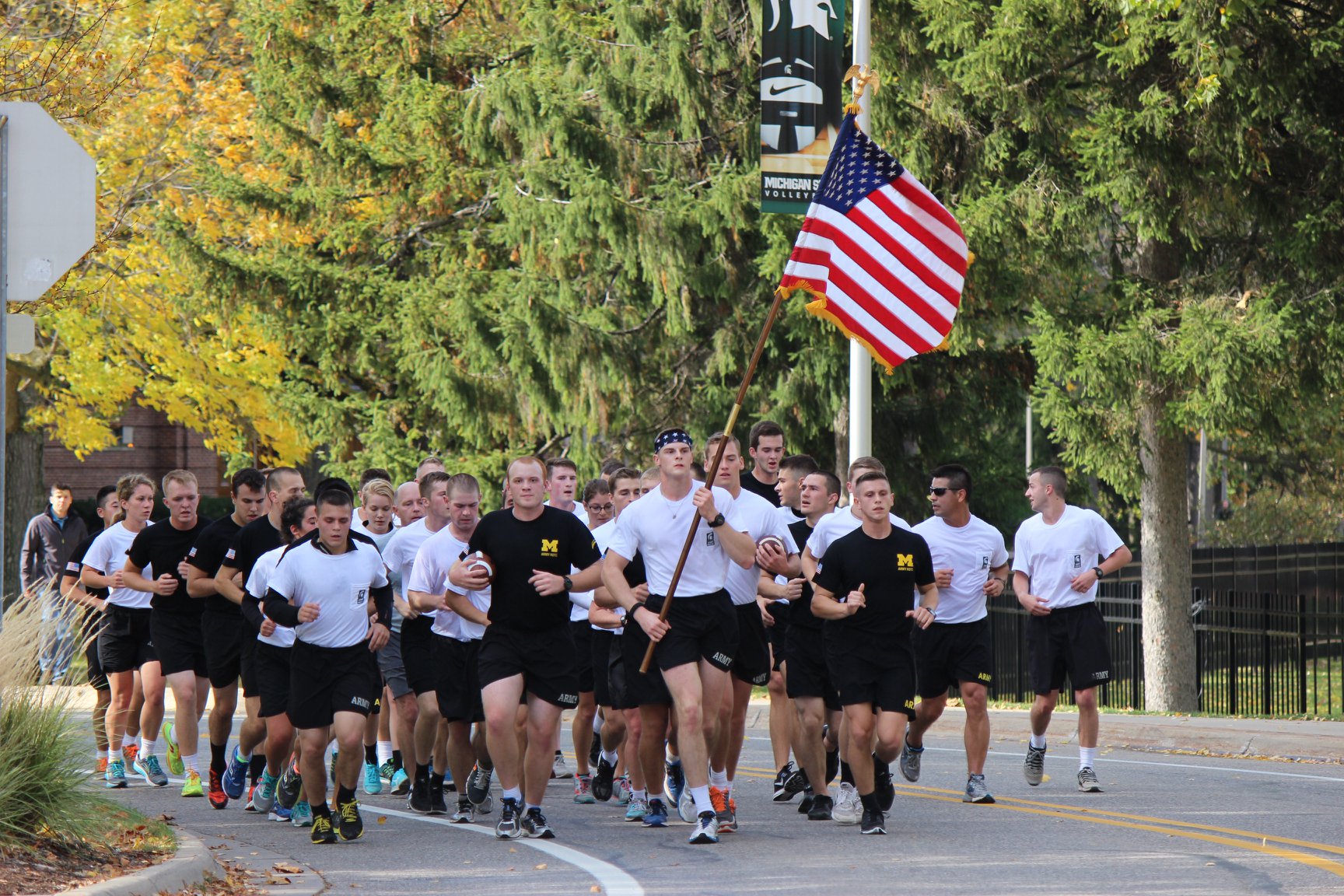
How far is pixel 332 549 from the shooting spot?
9.80 meters

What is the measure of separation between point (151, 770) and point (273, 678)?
291 centimetres

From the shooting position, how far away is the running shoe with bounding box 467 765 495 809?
35.3 ft

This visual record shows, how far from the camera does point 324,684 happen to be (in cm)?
966

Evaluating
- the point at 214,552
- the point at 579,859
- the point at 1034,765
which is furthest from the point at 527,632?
the point at 1034,765

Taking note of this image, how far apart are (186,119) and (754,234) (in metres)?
8.83

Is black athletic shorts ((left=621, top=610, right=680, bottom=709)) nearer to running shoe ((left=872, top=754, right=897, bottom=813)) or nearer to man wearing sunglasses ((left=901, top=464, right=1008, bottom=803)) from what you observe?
running shoe ((left=872, top=754, right=897, bottom=813))

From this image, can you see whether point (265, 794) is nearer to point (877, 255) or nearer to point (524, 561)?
point (524, 561)

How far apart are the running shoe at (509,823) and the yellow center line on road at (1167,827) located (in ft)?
9.70

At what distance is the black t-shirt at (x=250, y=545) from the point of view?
10.8m

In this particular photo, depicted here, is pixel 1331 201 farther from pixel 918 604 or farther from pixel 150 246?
pixel 150 246

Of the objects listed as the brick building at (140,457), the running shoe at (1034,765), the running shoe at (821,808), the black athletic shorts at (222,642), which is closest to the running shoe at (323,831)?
the black athletic shorts at (222,642)

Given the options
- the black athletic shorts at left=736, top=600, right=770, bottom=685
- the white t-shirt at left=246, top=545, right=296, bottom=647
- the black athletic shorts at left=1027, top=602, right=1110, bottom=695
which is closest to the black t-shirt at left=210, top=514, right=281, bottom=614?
the white t-shirt at left=246, top=545, right=296, bottom=647

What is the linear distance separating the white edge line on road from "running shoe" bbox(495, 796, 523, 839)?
0.05 meters

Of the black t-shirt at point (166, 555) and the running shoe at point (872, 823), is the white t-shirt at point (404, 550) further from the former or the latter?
the running shoe at point (872, 823)
